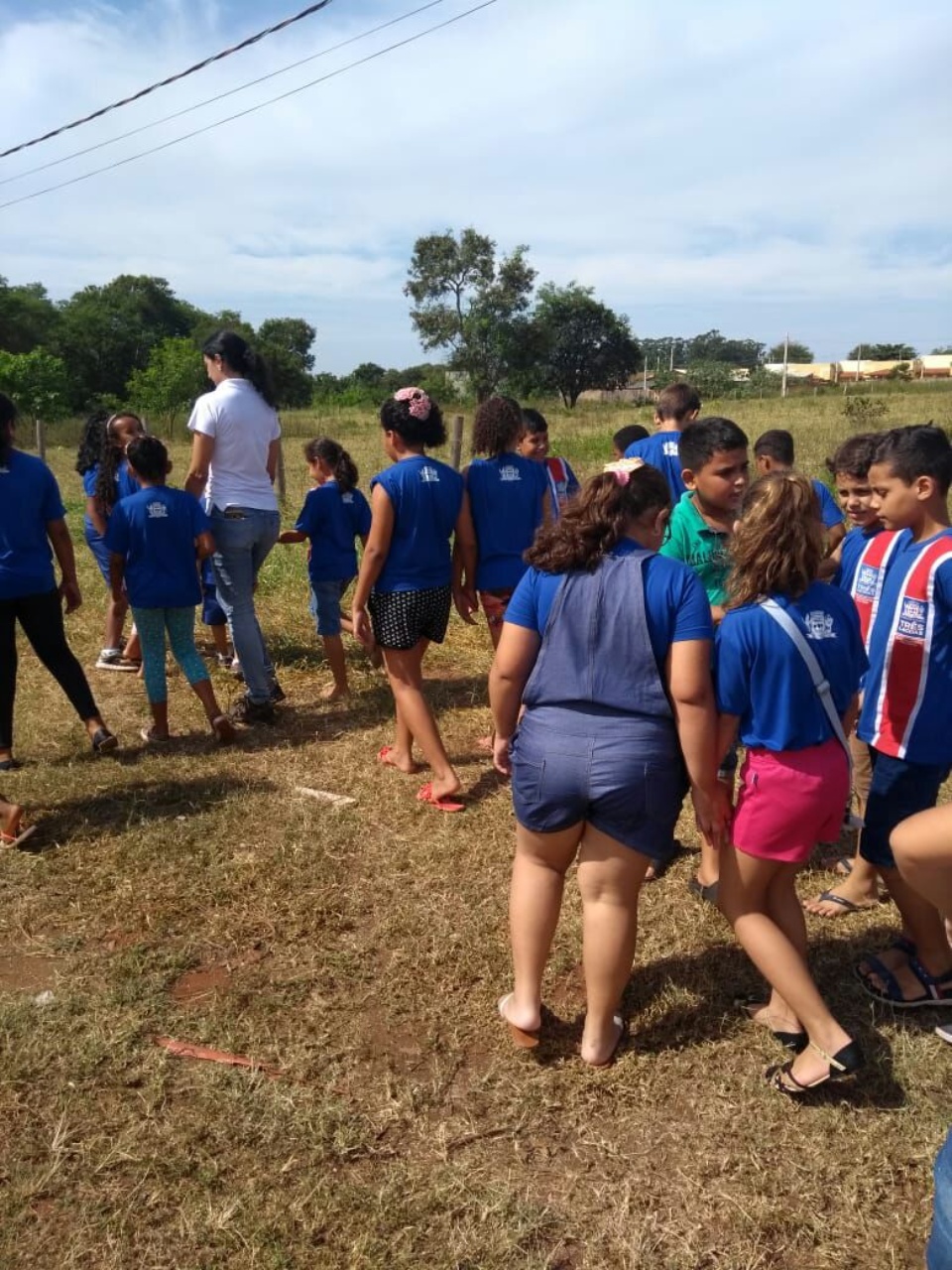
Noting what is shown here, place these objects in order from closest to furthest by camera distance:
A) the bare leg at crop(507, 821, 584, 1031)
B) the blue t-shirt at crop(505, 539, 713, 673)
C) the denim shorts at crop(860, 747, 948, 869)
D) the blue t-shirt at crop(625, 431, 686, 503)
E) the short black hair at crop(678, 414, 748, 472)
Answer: the blue t-shirt at crop(505, 539, 713, 673) < the bare leg at crop(507, 821, 584, 1031) < the denim shorts at crop(860, 747, 948, 869) < the short black hair at crop(678, 414, 748, 472) < the blue t-shirt at crop(625, 431, 686, 503)

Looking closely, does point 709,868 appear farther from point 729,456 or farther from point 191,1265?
point 191,1265

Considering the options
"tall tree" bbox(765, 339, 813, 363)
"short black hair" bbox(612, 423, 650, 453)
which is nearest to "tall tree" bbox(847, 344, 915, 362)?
"tall tree" bbox(765, 339, 813, 363)

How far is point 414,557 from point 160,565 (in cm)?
152

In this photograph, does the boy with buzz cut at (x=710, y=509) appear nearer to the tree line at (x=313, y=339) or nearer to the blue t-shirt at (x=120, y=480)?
the blue t-shirt at (x=120, y=480)

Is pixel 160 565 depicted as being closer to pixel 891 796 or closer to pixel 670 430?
pixel 670 430

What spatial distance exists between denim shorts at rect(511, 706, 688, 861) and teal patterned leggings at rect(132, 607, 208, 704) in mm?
3034

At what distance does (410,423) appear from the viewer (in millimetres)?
4094

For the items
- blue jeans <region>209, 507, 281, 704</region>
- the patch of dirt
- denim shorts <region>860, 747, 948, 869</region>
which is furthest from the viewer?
blue jeans <region>209, 507, 281, 704</region>

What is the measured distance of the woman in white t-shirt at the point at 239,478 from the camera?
500 cm

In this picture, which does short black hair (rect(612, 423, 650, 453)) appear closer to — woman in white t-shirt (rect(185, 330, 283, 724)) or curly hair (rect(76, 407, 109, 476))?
woman in white t-shirt (rect(185, 330, 283, 724))

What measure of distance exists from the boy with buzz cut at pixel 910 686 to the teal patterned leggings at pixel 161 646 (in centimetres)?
346

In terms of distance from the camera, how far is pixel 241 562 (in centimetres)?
522

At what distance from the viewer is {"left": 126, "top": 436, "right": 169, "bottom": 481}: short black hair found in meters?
4.77

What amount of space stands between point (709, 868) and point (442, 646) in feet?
12.3
